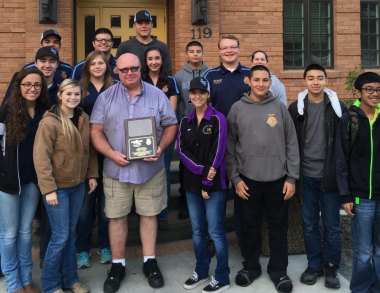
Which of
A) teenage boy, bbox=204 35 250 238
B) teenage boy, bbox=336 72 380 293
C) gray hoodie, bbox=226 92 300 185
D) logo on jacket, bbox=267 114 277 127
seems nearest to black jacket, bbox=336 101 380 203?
teenage boy, bbox=336 72 380 293

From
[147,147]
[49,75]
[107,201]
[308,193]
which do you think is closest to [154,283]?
[107,201]

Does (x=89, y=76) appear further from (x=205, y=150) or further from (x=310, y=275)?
(x=310, y=275)

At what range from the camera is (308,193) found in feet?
12.7

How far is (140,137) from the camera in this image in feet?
12.1

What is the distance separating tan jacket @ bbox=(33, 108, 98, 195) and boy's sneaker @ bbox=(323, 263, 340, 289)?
2.44m

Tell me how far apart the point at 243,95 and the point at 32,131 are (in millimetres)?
2007

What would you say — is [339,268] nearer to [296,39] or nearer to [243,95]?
[243,95]

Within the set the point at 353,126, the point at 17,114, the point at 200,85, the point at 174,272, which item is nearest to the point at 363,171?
the point at 353,126

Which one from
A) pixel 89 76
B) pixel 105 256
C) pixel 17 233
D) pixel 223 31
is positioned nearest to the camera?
pixel 17 233

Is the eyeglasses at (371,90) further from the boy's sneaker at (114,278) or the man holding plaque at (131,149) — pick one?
the boy's sneaker at (114,278)

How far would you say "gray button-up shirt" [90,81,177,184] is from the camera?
12.3 feet

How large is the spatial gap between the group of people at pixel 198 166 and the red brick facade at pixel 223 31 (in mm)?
3399

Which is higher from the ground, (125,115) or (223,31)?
(223,31)

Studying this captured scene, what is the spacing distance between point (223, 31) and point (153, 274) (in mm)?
5084
